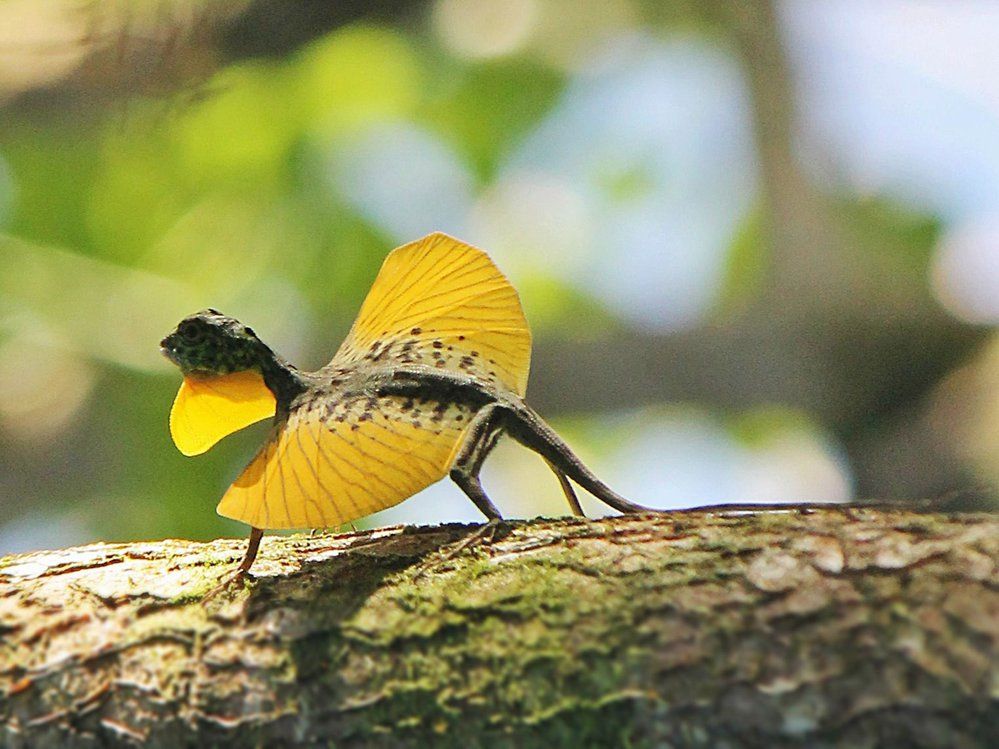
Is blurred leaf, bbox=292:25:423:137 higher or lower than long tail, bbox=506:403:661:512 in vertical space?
higher

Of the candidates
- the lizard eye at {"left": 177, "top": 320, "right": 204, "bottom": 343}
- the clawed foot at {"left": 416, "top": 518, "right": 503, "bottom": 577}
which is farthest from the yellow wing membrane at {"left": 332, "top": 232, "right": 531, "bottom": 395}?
the clawed foot at {"left": 416, "top": 518, "right": 503, "bottom": 577}

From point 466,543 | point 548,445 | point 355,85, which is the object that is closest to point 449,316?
point 548,445

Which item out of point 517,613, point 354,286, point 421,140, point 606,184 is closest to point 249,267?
point 354,286

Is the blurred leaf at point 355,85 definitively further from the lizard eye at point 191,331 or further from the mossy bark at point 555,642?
the mossy bark at point 555,642

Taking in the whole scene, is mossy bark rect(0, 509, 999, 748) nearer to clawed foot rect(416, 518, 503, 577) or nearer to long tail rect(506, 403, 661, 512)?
clawed foot rect(416, 518, 503, 577)

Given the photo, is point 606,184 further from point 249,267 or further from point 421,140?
point 249,267
